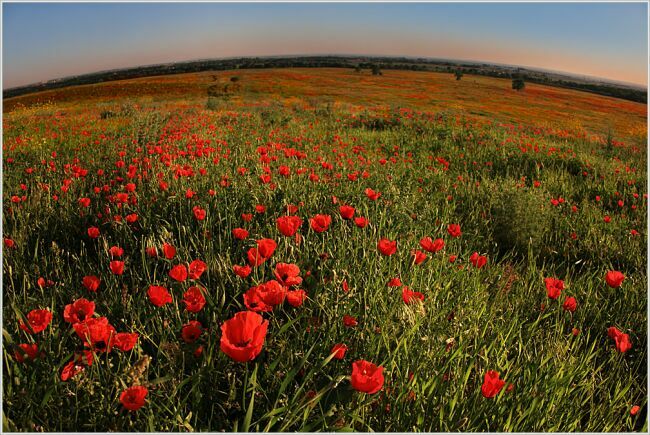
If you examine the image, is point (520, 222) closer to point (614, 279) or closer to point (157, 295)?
point (614, 279)

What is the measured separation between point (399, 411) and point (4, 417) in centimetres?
121

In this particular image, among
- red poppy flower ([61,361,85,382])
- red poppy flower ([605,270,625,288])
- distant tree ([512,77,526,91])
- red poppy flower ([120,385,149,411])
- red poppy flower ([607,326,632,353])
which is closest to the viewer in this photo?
red poppy flower ([120,385,149,411])

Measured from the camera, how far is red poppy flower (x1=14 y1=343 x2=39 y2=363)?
1.22 m

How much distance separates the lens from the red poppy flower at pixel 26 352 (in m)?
1.22

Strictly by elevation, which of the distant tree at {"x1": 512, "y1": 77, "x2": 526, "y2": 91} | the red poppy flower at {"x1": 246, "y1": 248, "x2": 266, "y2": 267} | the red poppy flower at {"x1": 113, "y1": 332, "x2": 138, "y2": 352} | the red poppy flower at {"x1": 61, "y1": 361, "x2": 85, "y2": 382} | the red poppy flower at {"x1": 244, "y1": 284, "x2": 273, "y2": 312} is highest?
the distant tree at {"x1": 512, "y1": 77, "x2": 526, "y2": 91}

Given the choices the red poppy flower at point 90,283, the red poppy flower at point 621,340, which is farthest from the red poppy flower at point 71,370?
the red poppy flower at point 621,340

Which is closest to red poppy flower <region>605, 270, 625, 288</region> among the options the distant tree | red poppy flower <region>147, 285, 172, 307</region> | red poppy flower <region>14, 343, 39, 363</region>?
red poppy flower <region>147, 285, 172, 307</region>

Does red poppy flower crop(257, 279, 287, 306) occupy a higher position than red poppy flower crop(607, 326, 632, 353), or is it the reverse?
red poppy flower crop(257, 279, 287, 306)

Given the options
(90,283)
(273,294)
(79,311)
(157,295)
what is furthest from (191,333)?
(90,283)

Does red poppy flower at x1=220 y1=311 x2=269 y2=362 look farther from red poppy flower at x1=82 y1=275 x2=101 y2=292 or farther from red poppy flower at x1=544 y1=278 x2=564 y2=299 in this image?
red poppy flower at x1=544 y1=278 x2=564 y2=299

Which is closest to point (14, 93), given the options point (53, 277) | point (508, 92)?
point (53, 277)

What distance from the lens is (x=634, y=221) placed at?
444 centimetres

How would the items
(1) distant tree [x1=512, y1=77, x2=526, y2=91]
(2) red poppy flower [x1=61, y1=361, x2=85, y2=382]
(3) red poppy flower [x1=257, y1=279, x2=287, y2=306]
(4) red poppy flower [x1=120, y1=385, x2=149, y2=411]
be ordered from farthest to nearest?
(1) distant tree [x1=512, y1=77, x2=526, y2=91], (3) red poppy flower [x1=257, y1=279, x2=287, y2=306], (2) red poppy flower [x1=61, y1=361, x2=85, y2=382], (4) red poppy flower [x1=120, y1=385, x2=149, y2=411]

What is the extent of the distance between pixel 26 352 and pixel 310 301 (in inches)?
38.9
